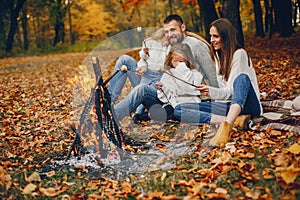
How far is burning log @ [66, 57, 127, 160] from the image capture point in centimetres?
379

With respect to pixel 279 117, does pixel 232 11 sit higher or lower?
higher

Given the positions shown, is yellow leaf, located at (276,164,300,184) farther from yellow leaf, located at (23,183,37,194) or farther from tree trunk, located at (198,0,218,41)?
tree trunk, located at (198,0,218,41)

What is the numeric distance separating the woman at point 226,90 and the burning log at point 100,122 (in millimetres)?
1018

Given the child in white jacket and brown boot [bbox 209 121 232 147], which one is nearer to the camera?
brown boot [bbox 209 121 232 147]

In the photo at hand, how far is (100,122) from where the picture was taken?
150 inches

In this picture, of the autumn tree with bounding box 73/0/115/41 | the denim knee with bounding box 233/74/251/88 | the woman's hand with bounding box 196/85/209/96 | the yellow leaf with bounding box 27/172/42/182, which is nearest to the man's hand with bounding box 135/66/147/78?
the woman's hand with bounding box 196/85/209/96

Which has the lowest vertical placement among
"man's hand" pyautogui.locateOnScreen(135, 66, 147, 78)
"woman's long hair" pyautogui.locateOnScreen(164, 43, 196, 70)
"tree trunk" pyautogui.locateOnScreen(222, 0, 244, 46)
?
"man's hand" pyautogui.locateOnScreen(135, 66, 147, 78)

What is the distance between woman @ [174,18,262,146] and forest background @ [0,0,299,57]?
10.8 meters

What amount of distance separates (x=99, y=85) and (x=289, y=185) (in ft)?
Result: 6.46

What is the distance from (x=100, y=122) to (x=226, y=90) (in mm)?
1520

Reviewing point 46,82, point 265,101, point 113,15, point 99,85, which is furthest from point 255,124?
point 113,15

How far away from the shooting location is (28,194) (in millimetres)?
3176

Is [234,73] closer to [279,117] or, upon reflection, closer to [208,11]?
[279,117]

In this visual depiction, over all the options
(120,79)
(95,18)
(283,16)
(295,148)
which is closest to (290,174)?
(295,148)
